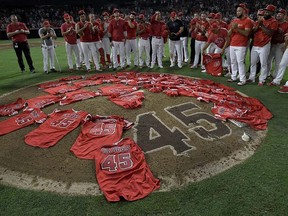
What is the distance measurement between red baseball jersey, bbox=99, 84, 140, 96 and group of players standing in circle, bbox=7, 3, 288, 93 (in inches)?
141

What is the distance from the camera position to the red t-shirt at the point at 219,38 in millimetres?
9511

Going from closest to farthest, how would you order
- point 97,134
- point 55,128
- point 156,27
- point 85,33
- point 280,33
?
point 97,134 < point 55,128 < point 280,33 < point 85,33 < point 156,27

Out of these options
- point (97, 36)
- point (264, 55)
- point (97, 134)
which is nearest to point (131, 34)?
point (97, 36)

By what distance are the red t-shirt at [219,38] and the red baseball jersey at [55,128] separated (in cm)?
617

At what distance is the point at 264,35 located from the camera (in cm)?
786

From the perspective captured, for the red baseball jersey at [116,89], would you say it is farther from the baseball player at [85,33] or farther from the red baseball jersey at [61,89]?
the baseball player at [85,33]

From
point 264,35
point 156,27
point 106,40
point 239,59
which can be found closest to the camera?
point 264,35

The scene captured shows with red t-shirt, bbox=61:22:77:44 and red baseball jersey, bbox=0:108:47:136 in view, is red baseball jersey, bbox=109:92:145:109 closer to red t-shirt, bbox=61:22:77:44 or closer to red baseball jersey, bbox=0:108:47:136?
red baseball jersey, bbox=0:108:47:136

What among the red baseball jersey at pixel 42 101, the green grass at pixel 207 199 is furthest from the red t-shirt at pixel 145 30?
the green grass at pixel 207 199

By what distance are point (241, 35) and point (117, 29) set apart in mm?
5187

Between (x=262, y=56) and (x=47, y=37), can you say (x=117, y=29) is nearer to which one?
(x=47, y=37)

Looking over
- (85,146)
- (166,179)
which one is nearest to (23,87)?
(85,146)

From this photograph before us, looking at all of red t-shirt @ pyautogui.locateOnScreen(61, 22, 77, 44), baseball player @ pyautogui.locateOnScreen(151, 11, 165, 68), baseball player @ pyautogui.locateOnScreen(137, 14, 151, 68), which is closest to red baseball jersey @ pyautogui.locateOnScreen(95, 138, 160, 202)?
baseball player @ pyautogui.locateOnScreen(151, 11, 165, 68)

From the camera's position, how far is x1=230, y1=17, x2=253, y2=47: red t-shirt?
7.88m
